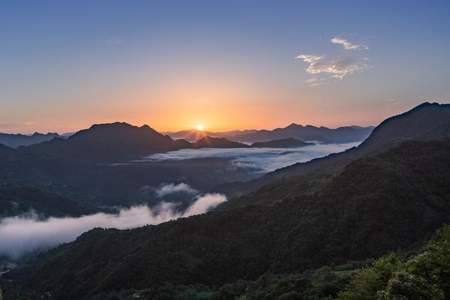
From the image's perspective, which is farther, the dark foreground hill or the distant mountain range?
the dark foreground hill

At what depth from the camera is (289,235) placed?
478 ft

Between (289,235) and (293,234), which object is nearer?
(293,234)

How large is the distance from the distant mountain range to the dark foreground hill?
34 centimetres

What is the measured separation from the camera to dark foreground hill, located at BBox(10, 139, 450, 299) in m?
133

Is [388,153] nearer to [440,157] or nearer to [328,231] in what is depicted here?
[440,157]

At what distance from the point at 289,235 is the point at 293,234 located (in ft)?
4.50

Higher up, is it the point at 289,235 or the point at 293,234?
the point at 293,234

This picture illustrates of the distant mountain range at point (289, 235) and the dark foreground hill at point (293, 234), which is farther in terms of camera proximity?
the dark foreground hill at point (293, 234)

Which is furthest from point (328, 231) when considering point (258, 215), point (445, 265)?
point (445, 265)

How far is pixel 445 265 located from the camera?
3541 cm

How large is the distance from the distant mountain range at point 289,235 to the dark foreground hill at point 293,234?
1.12 feet

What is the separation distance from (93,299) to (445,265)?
120m

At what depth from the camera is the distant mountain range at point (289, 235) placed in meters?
132

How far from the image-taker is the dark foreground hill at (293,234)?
13325cm
